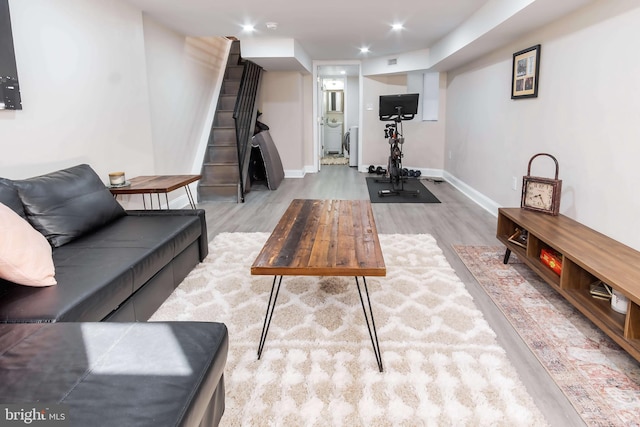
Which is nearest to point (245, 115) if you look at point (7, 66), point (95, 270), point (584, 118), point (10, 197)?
point (7, 66)

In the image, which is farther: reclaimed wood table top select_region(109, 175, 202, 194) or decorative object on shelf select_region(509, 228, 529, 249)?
reclaimed wood table top select_region(109, 175, 202, 194)

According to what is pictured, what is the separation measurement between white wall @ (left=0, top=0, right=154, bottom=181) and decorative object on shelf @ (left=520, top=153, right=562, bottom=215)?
11.4 ft

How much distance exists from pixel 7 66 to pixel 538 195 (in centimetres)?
369

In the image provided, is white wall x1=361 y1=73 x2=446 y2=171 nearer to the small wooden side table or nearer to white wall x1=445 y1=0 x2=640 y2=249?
white wall x1=445 y1=0 x2=640 y2=249

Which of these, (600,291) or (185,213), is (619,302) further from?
(185,213)

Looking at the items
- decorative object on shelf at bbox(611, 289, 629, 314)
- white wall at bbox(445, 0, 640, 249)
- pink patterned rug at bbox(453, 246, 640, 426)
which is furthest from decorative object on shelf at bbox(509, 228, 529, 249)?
decorative object on shelf at bbox(611, 289, 629, 314)

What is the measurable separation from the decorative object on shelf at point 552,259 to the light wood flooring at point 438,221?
1.42ft

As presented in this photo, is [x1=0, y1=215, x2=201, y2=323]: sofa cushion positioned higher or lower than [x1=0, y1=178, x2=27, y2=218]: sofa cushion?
lower

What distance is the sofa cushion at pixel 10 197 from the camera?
2154 mm

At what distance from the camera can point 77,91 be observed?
3.13m

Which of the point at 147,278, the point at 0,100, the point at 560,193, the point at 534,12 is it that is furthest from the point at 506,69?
the point at 0,100

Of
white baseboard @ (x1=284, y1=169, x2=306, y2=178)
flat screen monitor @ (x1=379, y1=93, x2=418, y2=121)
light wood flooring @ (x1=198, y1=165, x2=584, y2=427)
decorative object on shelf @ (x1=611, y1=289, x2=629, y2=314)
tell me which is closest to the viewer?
light wood flooring @ (x1=198, y1=165, x2=584, y2=427)

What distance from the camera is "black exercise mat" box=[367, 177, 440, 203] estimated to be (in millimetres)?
5625

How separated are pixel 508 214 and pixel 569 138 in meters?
0.82
